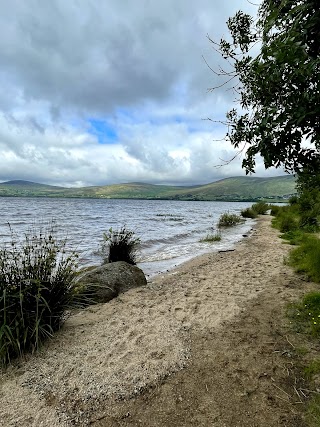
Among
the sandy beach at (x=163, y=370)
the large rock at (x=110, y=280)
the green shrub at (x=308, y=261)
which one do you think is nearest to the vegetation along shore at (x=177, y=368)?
the sandy beach at (x=163, y=370)

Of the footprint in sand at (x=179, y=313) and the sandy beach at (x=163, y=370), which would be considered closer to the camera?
the sandy beach at (x=163, y=370)

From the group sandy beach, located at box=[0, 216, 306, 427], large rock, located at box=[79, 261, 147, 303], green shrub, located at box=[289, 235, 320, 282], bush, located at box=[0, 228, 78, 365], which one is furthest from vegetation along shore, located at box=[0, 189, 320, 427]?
green shrub, located at box=[289, 235, 320, 282]

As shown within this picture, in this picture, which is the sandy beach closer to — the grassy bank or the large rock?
the grassy bank

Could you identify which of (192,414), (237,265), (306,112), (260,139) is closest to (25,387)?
(192,414)

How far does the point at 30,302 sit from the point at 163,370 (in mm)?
2439

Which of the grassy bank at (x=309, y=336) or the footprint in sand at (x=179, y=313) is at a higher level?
the grassy bank at (x=309, y=336)

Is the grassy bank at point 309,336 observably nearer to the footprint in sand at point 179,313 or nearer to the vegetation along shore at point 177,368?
the vegetation along shore at point 177,368

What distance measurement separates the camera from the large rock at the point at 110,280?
24.0 ft

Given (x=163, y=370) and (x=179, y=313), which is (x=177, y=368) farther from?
(x=179, y=313)

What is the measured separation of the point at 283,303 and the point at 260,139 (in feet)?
13.9

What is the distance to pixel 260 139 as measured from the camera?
318 cm

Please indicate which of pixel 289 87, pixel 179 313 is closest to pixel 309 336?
pixel 179 313

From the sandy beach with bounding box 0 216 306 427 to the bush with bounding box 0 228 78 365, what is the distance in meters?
0.24

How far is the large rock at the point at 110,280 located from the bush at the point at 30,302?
1700 mm
